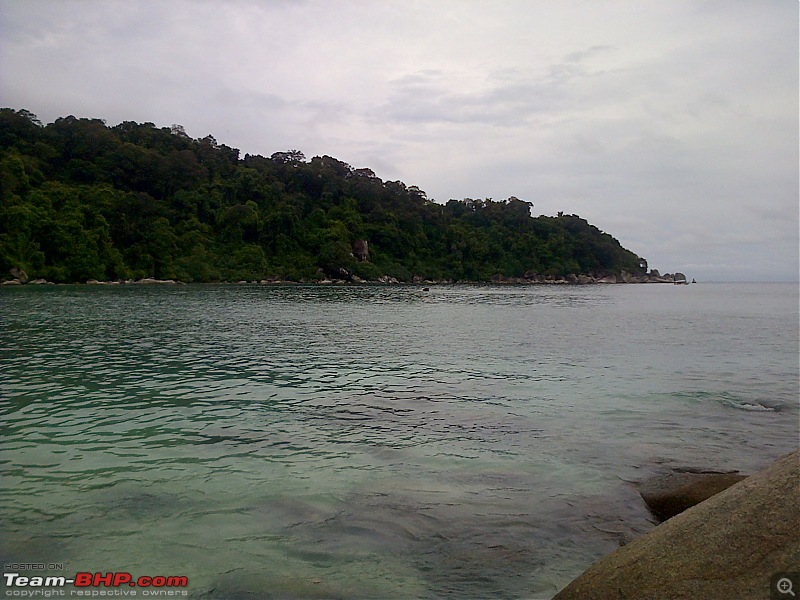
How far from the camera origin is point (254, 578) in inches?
240

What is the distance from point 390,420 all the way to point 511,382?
670 cm

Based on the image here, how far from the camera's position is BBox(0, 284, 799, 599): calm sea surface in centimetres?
650

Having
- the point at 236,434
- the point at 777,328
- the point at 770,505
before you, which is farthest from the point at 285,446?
the point at 777,328

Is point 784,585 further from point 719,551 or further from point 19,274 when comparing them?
point 19,274

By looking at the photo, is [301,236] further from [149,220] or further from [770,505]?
[770,505]

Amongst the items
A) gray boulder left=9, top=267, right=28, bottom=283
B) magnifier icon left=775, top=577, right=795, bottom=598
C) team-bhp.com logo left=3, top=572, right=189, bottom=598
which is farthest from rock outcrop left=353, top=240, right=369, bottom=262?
magnifier icon left=775, top=577, right=795, bottom=598

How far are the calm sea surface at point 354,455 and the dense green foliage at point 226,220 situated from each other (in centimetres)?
8584

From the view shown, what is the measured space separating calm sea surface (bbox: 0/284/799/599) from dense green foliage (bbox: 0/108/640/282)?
3380 inches

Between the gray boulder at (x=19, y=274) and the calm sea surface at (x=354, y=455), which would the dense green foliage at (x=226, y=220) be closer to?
the gray boulder at (x=19, y=274)

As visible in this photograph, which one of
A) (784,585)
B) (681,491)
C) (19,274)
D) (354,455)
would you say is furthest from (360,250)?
(784,585)

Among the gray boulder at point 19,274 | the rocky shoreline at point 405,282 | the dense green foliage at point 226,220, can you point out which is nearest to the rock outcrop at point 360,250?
the dense green foliage at point 226,220

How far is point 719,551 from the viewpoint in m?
3.99

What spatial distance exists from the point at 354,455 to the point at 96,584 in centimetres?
511

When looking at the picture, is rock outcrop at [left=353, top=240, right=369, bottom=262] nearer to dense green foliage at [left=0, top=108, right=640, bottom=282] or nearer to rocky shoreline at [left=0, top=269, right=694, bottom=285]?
dense green foliage at [left=0, top=108, right=640, bottom=282]
